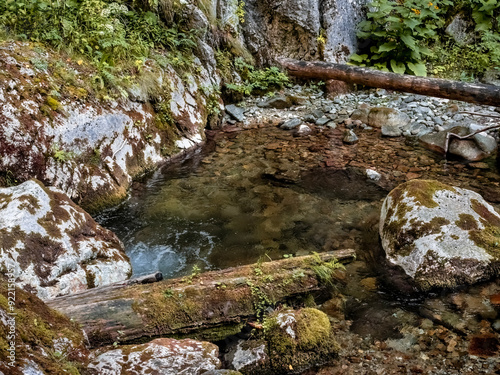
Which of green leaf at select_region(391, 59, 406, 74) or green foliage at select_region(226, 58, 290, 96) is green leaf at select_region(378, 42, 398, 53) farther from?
green foliage at select_region(226, 58, 290, 96)

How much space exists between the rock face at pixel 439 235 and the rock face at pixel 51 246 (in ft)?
10.3

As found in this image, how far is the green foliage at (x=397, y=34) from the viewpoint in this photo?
1047 cm

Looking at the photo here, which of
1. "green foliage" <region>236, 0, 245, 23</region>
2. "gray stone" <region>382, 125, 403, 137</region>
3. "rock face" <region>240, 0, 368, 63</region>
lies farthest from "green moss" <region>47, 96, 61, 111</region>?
"rock face" <region>240, 0, 368, 63</region>

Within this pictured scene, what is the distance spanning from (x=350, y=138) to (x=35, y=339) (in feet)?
23.9

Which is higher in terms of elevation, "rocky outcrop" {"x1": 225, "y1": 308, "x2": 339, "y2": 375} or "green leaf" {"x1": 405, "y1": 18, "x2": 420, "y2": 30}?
"green leaf" {"x1": 405, "y1": 18, "x2": 420, "y2": 30}

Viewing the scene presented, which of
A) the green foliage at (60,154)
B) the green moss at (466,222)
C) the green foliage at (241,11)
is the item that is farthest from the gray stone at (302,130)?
the green foliage at (60,154)

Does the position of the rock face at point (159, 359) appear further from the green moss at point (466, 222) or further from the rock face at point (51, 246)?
the green moss at point (466, 222)

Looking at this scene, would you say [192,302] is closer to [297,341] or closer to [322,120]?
[297,341]

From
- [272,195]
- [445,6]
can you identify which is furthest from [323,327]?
[445,6]

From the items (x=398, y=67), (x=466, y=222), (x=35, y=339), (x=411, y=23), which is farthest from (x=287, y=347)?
(x=411, y=23)

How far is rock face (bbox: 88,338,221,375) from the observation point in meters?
2.51

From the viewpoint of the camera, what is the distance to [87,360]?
2529mm

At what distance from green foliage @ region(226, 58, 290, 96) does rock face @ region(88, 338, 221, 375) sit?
849 centimetres

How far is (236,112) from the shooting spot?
9758 millimetres
